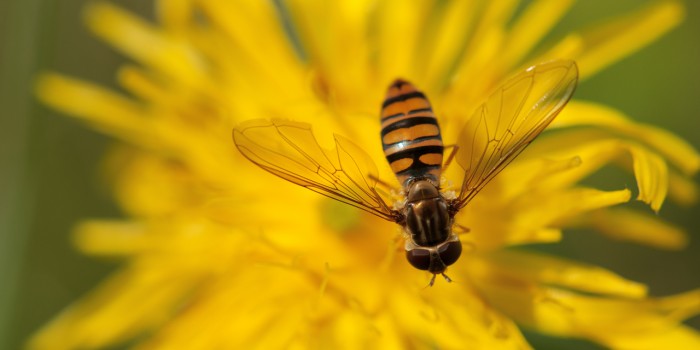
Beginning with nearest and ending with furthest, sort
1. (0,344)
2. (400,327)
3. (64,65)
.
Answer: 1. (400,327)
2. (0,344)
3. (64,65)

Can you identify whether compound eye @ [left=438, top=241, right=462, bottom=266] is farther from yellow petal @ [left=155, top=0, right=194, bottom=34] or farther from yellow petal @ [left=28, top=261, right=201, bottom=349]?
yellow petal @ [left=155, top=0, right=194, bottom=34]

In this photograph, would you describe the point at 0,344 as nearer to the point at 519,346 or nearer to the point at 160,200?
the point at 160,200

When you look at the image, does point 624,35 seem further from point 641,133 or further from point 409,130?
point 409,130

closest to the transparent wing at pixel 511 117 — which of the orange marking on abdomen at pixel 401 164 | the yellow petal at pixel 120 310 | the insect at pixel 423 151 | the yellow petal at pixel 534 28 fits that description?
Result: the insect at pixel 423 151

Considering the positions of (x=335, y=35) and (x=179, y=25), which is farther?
(x=179, y=25)

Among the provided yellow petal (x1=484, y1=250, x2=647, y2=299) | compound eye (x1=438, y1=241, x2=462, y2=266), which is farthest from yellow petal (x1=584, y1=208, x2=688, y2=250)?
compound eye (x1=438, y1=241, x2=462, y2=266)

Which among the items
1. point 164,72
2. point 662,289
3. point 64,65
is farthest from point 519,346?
point 64,65

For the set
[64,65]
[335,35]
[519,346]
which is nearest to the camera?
[519,346]
